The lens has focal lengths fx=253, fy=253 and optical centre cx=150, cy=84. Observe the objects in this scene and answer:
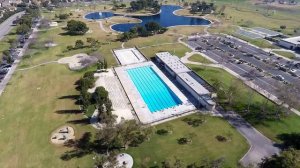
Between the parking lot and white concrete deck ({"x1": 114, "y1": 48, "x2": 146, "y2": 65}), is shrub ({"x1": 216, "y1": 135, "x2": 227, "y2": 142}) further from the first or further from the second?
white concrete deck ({"x1": 114, "y1": 48, "x2": 146, "y2": 65})

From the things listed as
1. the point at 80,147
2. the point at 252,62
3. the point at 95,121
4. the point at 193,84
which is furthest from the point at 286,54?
the point at 80,147

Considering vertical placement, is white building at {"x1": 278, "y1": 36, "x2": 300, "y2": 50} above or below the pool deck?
above

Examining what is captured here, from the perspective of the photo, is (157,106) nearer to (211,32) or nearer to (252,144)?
(252,144)

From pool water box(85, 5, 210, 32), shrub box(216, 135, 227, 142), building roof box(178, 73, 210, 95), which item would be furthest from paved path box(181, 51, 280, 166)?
pool water box(85, 5, 210, 32)

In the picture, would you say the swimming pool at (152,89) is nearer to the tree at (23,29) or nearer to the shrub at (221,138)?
the shrub at (221,138)

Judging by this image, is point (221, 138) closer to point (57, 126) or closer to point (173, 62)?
point (57, 126)

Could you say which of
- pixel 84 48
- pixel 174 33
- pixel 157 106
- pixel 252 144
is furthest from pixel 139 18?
pixel 252 144
